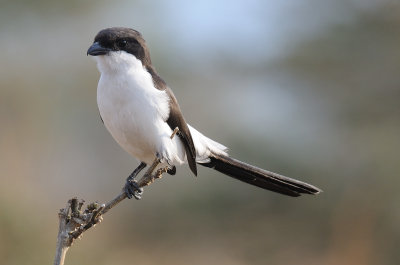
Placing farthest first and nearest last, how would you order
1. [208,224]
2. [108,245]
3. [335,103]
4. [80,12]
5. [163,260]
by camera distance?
1. [80,12]
2. [335,103]
3. [208,224]
4. [163,260]
5. [108,245]

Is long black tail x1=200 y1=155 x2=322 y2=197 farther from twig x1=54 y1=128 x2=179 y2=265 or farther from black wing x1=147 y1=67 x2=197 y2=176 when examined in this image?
twig x1=54 y1=128 x2=179 y2=265

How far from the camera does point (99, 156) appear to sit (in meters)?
17.2

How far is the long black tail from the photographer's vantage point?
4988 millimetres

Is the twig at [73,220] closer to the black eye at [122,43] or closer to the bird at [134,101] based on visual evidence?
the bird at [134,101]

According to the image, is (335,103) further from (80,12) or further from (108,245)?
(80,12)

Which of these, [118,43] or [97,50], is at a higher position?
[118,43]

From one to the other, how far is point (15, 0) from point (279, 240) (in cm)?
952

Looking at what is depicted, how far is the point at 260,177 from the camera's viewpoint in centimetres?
516

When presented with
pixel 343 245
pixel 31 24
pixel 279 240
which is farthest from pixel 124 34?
pixel 31 24

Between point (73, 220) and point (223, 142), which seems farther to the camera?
point (223, 142)

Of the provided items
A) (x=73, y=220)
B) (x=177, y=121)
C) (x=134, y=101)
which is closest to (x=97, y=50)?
(x=134, y=101)

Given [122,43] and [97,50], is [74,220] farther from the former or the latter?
[122,43]

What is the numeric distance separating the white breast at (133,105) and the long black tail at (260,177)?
3.54 ft

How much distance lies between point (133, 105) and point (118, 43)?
1.42ft
